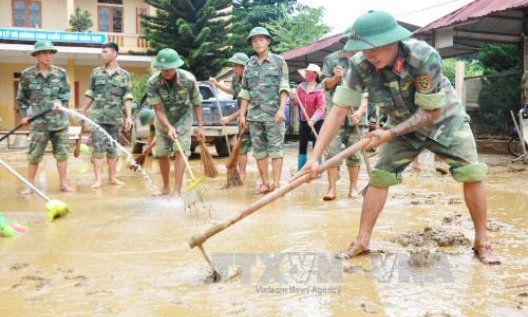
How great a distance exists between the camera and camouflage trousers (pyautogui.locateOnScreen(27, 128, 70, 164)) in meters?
6.80

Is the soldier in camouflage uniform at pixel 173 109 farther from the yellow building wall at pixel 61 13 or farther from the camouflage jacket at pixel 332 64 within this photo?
the yellow building wall at pixel 61 13

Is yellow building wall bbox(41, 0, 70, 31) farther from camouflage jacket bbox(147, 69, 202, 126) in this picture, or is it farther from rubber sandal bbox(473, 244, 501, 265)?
rubber sandal bbox(473, 244, 501, 265)

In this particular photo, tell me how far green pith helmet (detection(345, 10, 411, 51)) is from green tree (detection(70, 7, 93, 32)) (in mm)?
24139

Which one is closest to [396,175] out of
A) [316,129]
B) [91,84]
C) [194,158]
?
[316,129]

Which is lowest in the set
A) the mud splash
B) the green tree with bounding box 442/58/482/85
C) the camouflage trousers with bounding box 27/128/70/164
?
the mud splash

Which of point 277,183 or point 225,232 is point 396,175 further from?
point 277,183

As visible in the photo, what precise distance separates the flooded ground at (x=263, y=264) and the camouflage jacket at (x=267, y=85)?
3.66 feet

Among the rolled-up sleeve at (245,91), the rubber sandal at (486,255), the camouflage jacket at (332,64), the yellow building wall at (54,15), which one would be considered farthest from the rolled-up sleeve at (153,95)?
the yellow building wall at (54,15)

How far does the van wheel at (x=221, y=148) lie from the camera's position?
485 inches

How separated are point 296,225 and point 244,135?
2.63m

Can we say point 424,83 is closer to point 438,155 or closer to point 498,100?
point 438,155

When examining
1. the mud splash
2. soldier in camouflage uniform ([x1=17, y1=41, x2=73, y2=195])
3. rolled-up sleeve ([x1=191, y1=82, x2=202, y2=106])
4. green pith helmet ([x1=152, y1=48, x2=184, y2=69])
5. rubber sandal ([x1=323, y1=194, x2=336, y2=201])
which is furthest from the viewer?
soldier in camouflage uniform ([x1=17, y1=41, x2=73, y2=195])

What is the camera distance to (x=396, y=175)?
3.70 metres

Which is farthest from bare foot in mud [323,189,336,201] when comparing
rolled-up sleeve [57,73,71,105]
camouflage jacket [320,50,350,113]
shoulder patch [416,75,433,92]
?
rolled-up sleeve [57,73,71,105]
